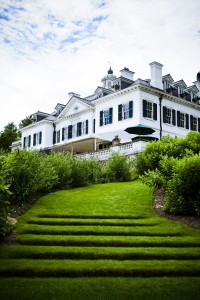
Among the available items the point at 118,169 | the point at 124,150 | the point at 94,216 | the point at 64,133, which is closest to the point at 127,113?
the point at 124,150

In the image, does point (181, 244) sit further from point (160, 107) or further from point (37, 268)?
point (160, 107)

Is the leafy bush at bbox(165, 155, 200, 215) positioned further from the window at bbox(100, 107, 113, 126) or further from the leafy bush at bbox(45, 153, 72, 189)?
the window at bbox(100, 107, 113, 126)

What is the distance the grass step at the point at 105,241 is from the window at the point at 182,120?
24.8 metres

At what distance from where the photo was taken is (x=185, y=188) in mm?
13742

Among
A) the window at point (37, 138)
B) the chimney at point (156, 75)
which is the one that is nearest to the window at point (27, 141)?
the window at point (37, 138)

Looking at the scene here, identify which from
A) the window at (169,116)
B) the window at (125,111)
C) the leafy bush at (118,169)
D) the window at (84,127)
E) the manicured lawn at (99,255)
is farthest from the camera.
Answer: the window at (84,127)

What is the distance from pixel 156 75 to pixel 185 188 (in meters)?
22.1

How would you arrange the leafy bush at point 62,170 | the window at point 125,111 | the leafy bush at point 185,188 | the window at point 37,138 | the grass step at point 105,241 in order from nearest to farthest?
the grass step at point 105,241, the leafy bush at point 185,188, the leafy bush at point 62,170, the window at point 125,111, the window at point 37,138

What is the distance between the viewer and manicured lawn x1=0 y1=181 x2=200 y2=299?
7715mm

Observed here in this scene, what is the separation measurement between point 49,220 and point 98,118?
23.3m

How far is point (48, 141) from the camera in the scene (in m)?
44.1

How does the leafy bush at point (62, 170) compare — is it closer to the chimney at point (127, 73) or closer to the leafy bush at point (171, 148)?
the leafy bush at point (171, 148)

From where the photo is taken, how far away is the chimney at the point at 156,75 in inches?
1325

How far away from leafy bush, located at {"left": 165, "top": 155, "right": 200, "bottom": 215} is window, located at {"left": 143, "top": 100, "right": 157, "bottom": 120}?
17.2 m
